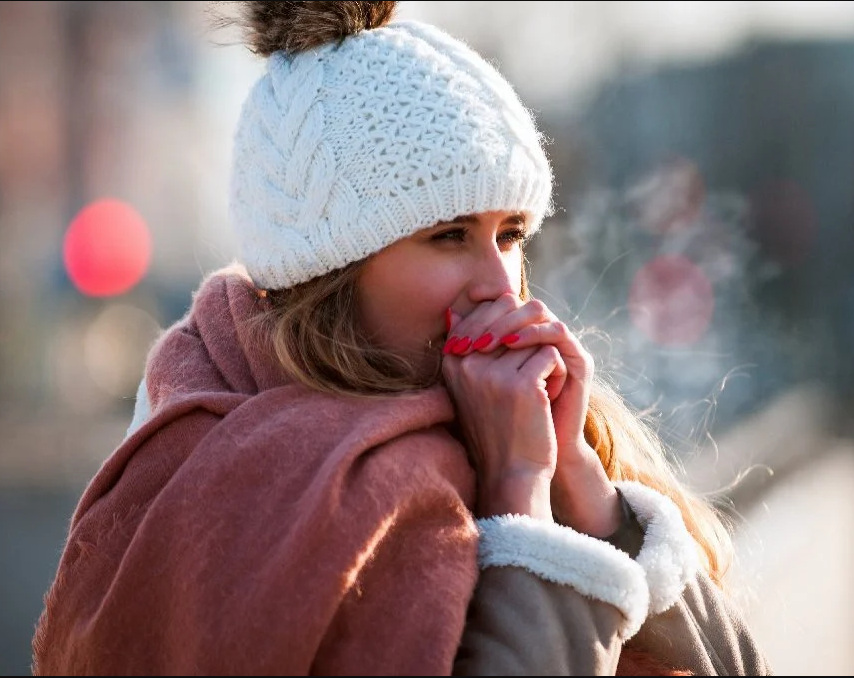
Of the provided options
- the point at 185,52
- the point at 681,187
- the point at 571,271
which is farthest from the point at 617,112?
the point at 185,52

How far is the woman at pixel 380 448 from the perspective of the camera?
1787mm

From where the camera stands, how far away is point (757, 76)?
33.9 ft

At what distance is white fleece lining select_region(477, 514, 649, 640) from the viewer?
74.5 inches

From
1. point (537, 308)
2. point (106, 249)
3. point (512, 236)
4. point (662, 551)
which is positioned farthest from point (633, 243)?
point (106, 249)

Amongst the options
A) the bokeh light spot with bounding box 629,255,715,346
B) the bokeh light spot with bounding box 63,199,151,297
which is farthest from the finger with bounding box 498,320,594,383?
the bokeh light spot with bounding box 63,199,151,297

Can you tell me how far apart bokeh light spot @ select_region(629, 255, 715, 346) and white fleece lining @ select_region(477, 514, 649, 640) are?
17.7ft

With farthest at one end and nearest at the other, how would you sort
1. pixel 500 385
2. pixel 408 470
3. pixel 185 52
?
pixel 185 52 → pixel 500 385 → pixel 408 470

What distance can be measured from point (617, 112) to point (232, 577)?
8.75 metres

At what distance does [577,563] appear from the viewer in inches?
74.7

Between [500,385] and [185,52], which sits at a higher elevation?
[500,385]

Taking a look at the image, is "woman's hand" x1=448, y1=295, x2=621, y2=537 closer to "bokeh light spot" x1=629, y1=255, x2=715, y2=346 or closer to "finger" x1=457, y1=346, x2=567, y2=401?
"finger" x1=457, y1=346, x2=567, y2=401

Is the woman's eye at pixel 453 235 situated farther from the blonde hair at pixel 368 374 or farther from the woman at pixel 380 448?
the blonde hair at pixel 368 374

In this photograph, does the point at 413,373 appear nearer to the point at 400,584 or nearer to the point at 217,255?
the point at 400,584

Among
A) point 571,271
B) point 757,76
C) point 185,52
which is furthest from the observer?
point 185,52
